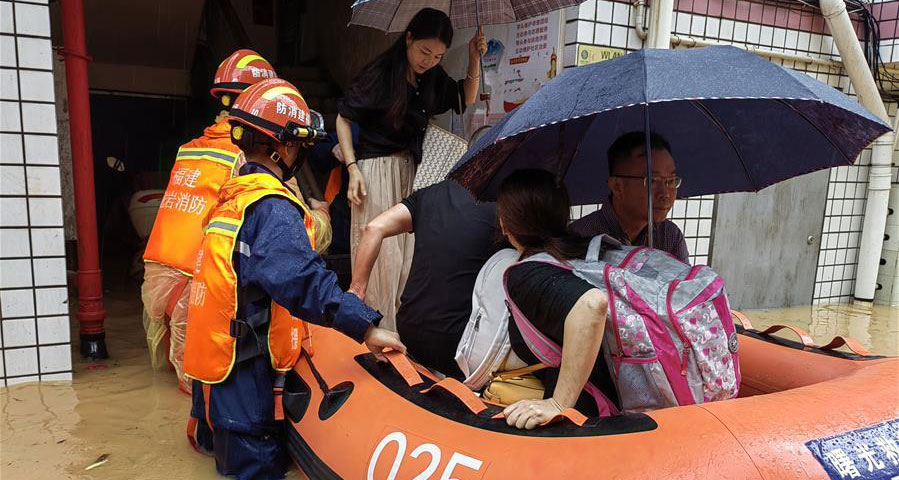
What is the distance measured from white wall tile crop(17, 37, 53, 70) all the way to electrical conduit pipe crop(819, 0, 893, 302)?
542cm

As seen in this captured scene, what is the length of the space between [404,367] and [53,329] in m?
2.28

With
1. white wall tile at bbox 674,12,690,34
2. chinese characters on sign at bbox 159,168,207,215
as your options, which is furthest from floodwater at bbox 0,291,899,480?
white wall tile at bbox 674,12,690,34

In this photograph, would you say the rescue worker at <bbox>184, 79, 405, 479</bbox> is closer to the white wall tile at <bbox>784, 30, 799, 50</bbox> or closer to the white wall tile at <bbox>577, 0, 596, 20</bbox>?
the white wall tile at <bbox>577, 0, 596, 20</bbox>

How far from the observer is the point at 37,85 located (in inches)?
122

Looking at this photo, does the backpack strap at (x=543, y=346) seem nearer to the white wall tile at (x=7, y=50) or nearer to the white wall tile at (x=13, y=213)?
the white wall tile at (x=13, y=213)

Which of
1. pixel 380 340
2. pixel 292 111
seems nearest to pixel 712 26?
pixel 292 111

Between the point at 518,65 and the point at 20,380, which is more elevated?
the point at 518,65

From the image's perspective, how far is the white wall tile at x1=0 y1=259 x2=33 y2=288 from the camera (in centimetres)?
314

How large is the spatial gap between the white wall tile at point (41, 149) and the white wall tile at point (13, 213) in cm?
22

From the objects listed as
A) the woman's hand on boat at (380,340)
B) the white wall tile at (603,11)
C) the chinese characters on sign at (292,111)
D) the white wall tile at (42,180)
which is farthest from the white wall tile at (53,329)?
the white wall tile at (603,11)

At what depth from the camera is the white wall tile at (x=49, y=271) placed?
3.21 meters

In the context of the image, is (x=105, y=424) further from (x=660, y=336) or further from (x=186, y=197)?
(x=660, y=336)

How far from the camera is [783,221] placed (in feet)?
18.5

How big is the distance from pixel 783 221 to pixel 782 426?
473 cm
